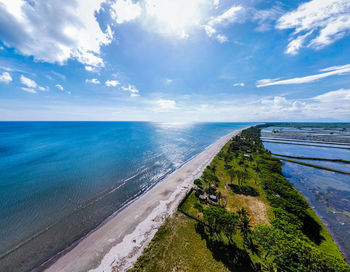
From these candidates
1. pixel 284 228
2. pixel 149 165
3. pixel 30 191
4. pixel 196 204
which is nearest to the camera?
pixel 284 228

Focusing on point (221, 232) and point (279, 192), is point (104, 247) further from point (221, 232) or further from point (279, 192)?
point (279, 192)

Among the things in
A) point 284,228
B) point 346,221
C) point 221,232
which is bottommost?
point 346,221

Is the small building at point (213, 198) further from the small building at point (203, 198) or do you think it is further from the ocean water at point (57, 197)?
the ocean water at point (57, 197)

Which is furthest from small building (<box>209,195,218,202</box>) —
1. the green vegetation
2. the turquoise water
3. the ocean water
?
the turquoise water

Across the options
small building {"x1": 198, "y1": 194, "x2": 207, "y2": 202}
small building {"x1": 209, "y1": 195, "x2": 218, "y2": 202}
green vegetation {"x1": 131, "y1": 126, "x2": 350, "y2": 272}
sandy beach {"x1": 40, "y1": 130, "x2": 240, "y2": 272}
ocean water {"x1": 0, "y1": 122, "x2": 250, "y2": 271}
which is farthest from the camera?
small building {"x1": 198, "y1": 194, "x2": 207, "y2": 202}

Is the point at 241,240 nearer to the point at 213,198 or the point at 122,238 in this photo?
the point at 213,198

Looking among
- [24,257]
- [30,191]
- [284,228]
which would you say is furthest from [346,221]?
[30,191]

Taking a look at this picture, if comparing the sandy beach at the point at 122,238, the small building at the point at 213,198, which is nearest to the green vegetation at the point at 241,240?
the small building at the point at 213,198

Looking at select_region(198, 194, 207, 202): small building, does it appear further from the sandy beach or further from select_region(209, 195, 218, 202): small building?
the sandy beach
